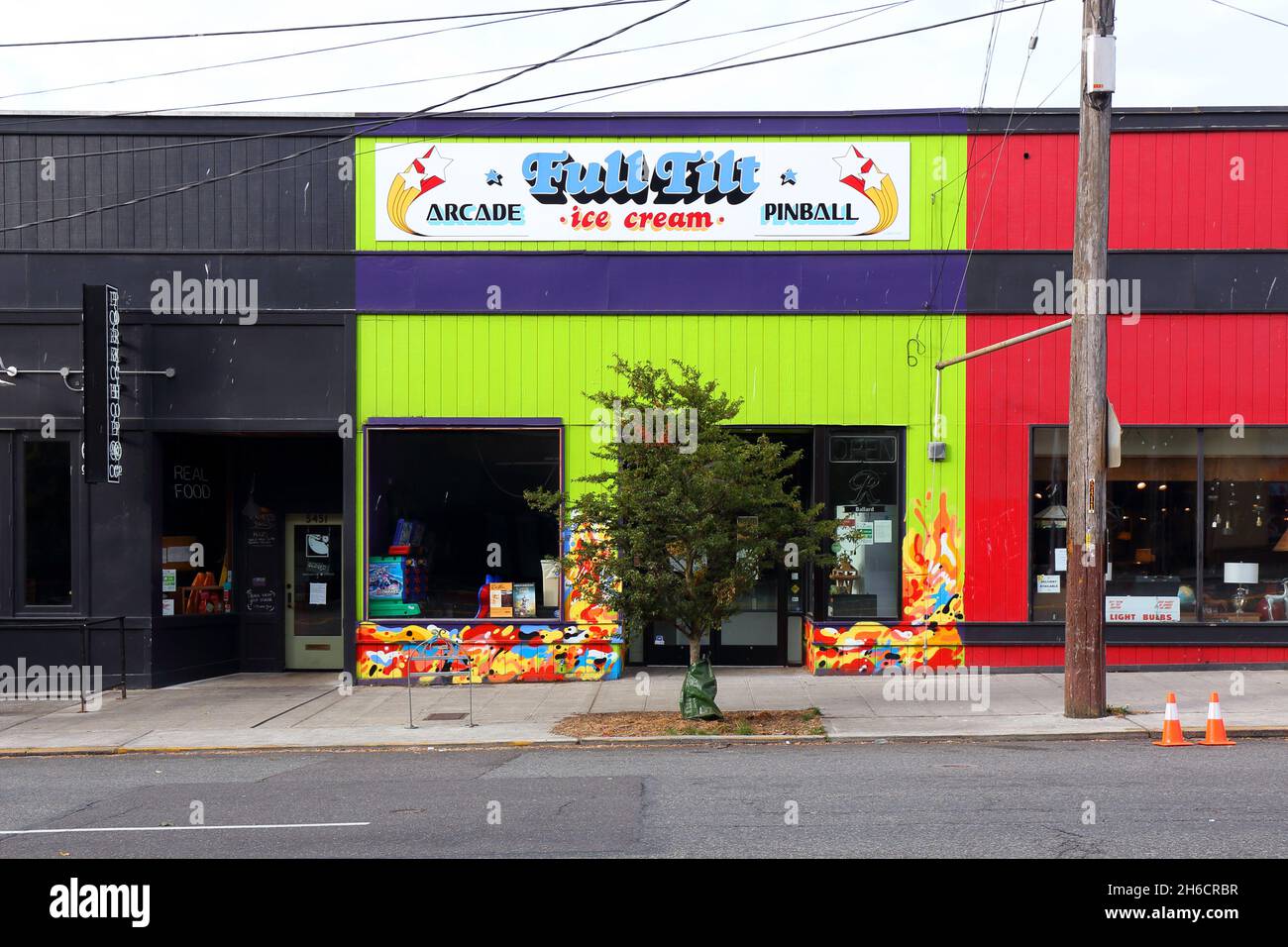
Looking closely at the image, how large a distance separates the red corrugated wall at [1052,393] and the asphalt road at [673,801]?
4827 mm

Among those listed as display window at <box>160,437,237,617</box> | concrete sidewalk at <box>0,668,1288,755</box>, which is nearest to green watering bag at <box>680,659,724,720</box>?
concrete sidewalk at <box>0,668,1288,755</box>

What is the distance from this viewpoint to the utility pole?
12828mm

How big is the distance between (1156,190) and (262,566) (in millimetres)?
13871

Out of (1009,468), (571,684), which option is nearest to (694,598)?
(571,684)

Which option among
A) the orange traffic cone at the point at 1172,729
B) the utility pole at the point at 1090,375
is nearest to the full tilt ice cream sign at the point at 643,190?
the utility pole at the point at 1090,375

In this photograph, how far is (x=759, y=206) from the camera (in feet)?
55.2

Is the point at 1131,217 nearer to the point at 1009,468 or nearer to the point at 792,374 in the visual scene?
the point at 1009,468

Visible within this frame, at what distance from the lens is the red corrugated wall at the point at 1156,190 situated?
16500mm

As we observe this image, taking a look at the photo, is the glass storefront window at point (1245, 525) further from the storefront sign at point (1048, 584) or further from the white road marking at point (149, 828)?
the white road marking at point (149, 828)

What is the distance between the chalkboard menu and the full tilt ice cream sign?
4881mm

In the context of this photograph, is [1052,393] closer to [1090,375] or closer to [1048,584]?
[1048,584]

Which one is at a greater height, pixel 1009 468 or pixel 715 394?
pixel 715 394

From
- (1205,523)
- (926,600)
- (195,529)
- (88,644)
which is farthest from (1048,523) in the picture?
(88,644)
